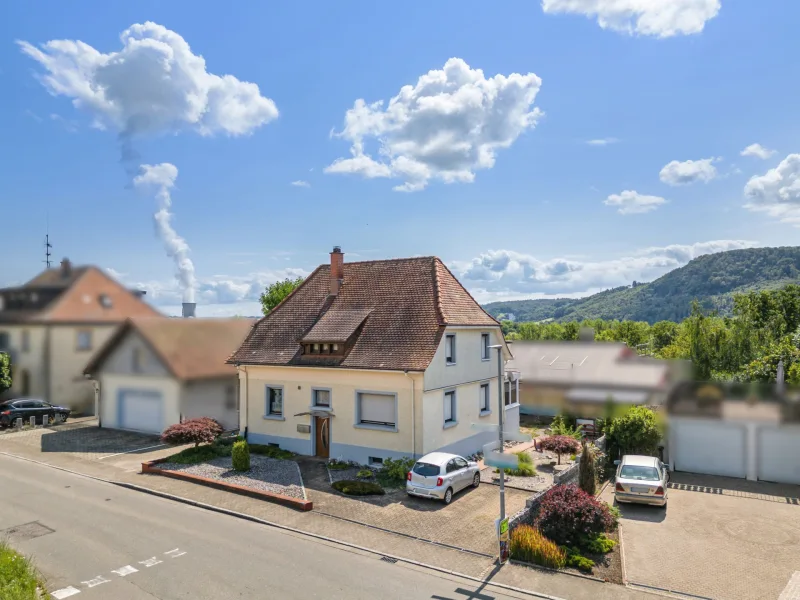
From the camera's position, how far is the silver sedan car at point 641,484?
19.9 meters

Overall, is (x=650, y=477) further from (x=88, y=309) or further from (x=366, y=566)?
(x=88, y=309)

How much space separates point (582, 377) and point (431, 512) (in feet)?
92.1

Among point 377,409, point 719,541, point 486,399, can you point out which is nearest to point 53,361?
point 377,409

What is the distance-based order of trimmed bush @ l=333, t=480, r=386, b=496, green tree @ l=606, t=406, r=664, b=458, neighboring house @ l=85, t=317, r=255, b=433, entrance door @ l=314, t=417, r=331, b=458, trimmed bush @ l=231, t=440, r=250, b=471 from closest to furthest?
1. trimmed bush @ l=333, t=480, r=386, b=496
2. trimmed bush @ l=231, t=440, r=250, b=471
3. green tree @ l=606, t=406, r=664, b=458
4. entrance door @ l=314, t=417, r=331, b=458
5. neighboring house @ l=85, t=317, r=255, b=433

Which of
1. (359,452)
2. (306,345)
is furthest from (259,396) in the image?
(359,452)

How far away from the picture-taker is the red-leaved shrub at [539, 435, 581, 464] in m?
25.5

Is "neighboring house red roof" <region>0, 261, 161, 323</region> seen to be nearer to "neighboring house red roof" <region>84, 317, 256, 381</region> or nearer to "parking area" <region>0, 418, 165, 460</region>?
"neighboring house red roof" <region>84, 317, 256, 381</region>

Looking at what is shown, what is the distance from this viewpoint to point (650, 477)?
20.5 metres

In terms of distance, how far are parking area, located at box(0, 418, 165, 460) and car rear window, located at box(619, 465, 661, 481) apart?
23.2 m

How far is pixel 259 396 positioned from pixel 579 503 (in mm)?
17187

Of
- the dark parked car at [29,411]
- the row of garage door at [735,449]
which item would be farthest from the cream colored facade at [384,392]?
the dark parked car at [29,411]

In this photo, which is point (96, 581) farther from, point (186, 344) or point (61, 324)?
point (61, 324)

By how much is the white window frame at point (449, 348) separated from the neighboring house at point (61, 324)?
19407 mm

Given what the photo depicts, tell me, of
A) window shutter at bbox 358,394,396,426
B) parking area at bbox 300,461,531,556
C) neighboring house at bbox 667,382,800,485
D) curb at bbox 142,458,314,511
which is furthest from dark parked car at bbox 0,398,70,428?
neighboring house at bbox 667,382,800,485
